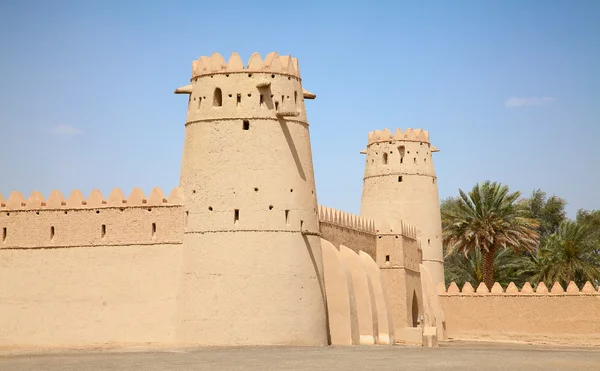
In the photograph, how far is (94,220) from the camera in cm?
2984

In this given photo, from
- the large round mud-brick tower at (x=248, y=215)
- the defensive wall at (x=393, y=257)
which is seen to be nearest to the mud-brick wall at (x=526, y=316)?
the defensive wall at (x=393, y=257)

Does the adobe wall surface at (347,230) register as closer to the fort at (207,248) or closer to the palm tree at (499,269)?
the fort at (207,248)

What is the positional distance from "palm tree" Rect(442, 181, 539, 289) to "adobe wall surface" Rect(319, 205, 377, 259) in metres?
7.29

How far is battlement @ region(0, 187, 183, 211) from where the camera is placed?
2967cm

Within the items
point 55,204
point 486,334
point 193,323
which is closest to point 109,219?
point 55,204

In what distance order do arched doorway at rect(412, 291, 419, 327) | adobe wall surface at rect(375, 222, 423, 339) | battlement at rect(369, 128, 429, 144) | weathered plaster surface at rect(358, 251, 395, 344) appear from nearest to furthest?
weathered plaster surface at rect(358, 251, 395, 344)
adobe wall surface at rect(375, 222, 423, 339)
arched doorway at rect(412, 291, 419, 327)
battlement at rect(369, 128, 429, 144)

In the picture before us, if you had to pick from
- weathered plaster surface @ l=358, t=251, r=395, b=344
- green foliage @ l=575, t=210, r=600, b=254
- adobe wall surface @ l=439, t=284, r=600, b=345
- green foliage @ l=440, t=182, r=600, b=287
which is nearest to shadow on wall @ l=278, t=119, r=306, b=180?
weathered plaster surface @ l=358, t=251, r=395, b=344

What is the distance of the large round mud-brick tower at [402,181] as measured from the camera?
4212 centimetres

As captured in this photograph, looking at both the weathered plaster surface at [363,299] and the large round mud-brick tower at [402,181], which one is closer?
the weathered plaster surface at [363,299]

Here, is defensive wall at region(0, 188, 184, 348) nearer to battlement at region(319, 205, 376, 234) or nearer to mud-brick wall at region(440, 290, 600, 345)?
battlement at region(319, 205, 376, 234)

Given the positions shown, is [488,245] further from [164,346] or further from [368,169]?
[164,346]

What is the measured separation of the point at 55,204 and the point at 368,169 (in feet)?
51.2

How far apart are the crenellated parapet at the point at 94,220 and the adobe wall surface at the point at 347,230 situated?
503cm

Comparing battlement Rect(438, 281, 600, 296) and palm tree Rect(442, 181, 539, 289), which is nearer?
battlement Rect(438, 281, 600, 296)
